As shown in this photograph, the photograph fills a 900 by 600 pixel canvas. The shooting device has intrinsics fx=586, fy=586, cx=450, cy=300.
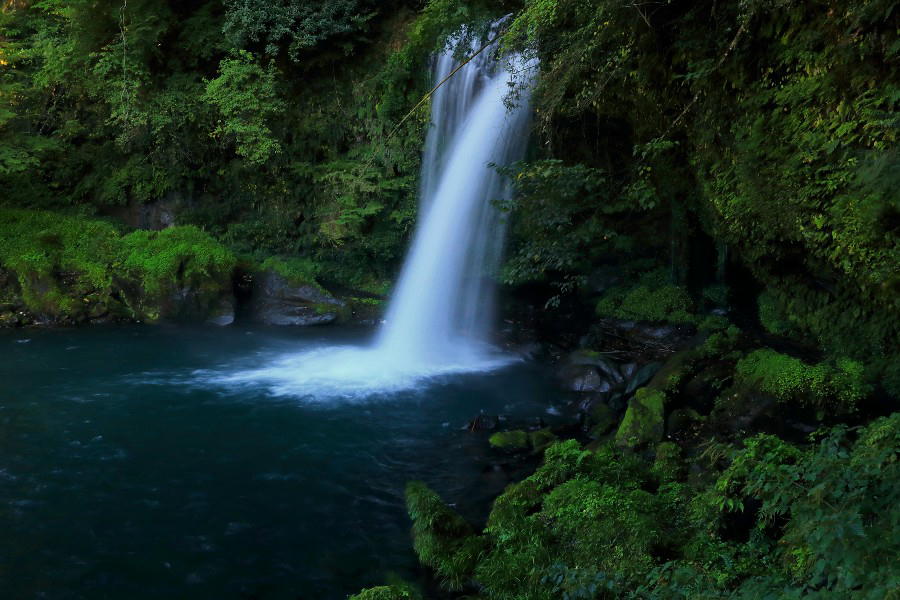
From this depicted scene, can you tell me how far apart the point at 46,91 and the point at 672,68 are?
16.1 metres

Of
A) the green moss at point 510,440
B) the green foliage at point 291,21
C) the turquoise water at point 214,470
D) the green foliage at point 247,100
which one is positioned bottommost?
the turquoise water at point 214,470

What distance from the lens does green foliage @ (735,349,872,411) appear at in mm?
6160

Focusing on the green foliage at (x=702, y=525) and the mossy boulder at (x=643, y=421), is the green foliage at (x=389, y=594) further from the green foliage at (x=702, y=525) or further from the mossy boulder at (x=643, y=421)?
the mossy boulder at (x=643, y=421)

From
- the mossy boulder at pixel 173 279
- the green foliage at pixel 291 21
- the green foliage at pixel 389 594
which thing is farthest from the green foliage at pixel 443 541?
the green foliage at pixel 291 21

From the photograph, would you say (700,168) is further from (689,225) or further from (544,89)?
(689,225)

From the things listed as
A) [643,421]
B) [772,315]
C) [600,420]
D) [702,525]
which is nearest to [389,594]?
[702,525]

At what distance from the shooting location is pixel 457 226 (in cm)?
1198

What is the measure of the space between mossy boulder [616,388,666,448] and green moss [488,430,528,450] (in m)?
1.12

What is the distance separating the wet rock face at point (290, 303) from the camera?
1338cm

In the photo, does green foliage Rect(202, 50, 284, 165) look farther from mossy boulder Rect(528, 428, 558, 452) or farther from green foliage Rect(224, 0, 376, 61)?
mossy boulder Rect(528, 428, 558, 452)

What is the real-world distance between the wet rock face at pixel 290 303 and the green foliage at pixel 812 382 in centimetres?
914

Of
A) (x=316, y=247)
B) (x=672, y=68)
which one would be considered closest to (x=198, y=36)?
(x=316, y=247)

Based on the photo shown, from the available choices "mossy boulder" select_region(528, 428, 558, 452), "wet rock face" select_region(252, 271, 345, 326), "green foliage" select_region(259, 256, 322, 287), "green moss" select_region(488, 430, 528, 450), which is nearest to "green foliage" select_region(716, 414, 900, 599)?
"mossy boulder" select_region(528, 428, 558, 452)

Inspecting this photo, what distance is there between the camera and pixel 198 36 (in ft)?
47.1
